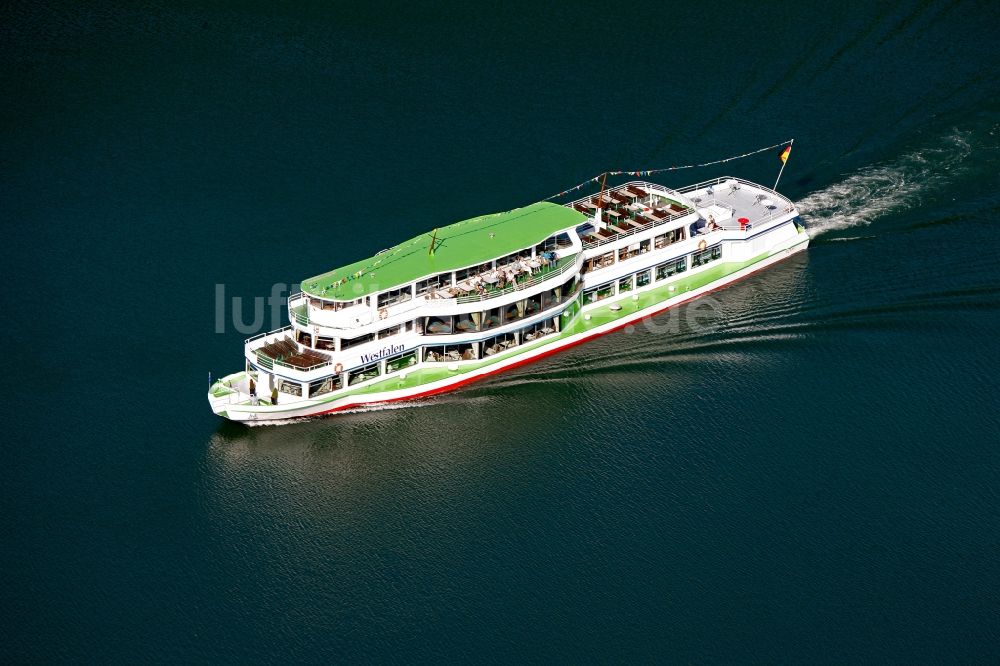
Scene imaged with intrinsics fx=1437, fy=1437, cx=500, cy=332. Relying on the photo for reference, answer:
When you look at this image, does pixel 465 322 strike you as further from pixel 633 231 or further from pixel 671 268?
pixel 671 268

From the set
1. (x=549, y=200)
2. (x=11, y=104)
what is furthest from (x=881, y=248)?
(x=11, y=104)

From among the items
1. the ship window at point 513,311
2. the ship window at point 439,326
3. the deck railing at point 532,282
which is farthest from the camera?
the ship window at point 513,311

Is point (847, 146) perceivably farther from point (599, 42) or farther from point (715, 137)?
point (599, 42)

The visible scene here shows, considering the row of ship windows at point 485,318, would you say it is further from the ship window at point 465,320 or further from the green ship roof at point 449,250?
the green ship roof at point 449,250

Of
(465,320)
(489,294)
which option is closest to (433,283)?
(465,320)

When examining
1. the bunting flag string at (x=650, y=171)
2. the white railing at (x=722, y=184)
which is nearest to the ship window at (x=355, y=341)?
the bunting flag string at (x=650, y=171)

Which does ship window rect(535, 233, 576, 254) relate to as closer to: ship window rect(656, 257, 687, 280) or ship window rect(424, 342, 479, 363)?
ship window rect(424, 342, 479, 363)

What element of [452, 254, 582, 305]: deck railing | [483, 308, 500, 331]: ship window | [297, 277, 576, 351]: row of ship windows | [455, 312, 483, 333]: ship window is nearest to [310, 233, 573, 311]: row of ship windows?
[452, 254, 582, 305]: deck railing
